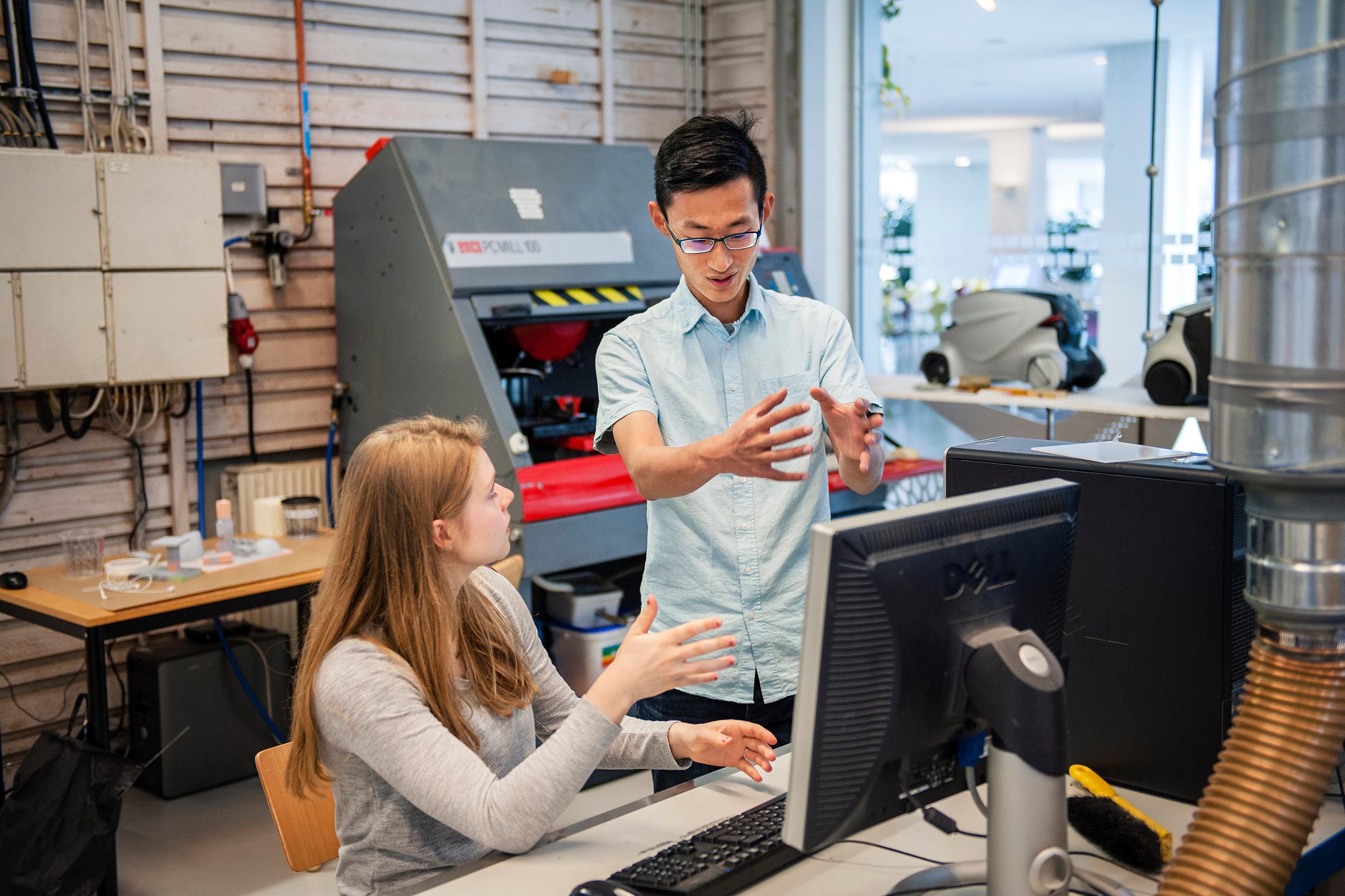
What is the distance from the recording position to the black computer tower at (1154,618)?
1559 mm

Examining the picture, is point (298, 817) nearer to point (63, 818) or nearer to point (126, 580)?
point (63, 818)

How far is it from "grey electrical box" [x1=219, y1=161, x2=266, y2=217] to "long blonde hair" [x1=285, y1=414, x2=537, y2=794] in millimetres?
2516

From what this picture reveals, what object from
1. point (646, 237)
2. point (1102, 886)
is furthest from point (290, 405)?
point (1102, 886)

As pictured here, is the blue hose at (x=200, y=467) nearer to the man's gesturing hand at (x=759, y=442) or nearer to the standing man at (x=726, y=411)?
the standing man at (x=726, y=411)

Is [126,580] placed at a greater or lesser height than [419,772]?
lesser

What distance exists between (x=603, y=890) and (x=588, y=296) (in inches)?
98.6

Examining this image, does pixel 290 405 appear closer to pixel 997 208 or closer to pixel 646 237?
pixel 646 237

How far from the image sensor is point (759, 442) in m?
1.53

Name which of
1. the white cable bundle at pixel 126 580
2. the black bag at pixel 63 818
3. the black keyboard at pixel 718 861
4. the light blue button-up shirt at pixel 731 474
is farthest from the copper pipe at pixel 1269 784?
the white cable bundle at pixel 126 580

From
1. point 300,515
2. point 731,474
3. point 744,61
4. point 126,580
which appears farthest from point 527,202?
point 731,474

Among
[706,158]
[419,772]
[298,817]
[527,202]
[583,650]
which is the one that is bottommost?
[583,650]

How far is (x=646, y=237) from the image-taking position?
3.81m

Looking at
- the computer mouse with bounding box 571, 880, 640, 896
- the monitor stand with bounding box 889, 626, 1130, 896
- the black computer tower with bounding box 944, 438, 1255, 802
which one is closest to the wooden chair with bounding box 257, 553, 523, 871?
the computer mouse with bounding box 571, 880, 640, 896

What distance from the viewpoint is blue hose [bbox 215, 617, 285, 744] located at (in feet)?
11.7
